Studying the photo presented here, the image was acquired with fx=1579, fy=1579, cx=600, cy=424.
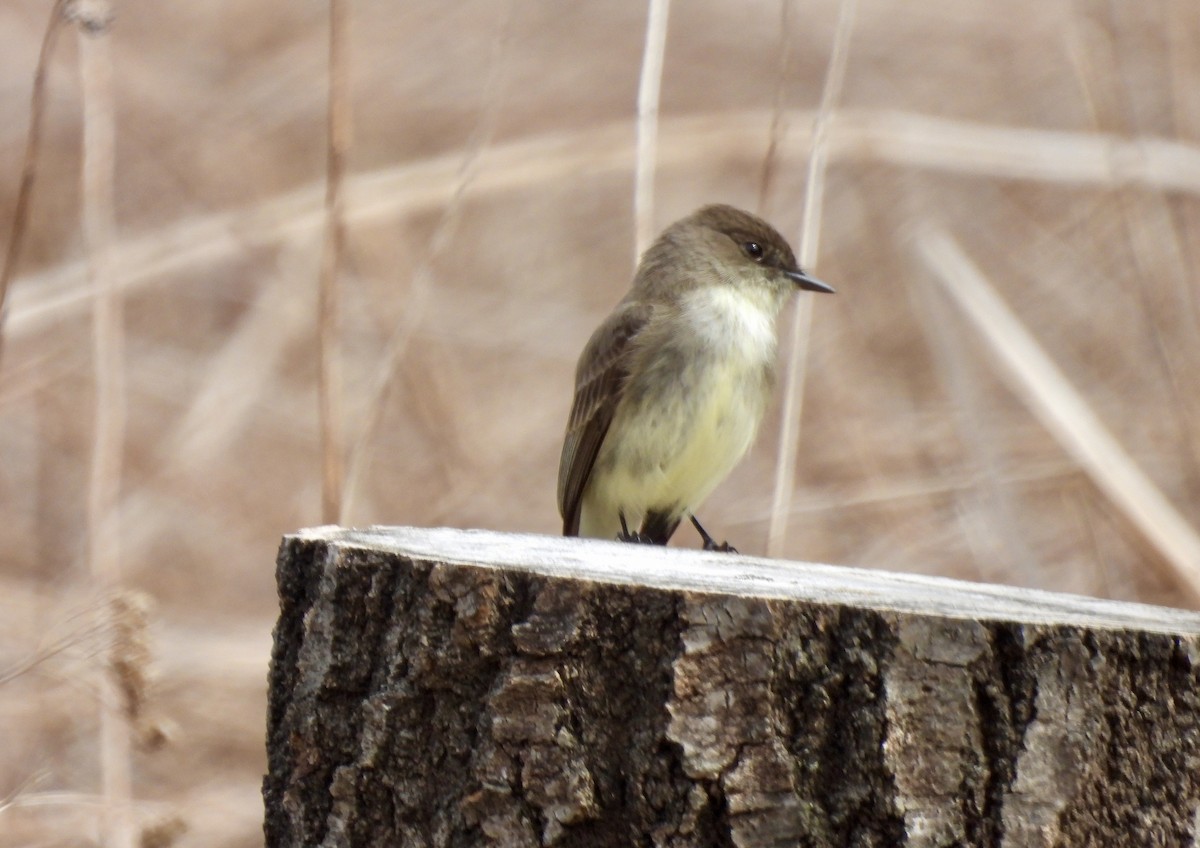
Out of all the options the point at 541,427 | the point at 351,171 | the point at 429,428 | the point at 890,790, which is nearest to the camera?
the point at 890,790

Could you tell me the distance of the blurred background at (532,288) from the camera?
4.54 m

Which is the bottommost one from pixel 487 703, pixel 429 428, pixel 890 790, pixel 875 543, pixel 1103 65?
pixel 890 790

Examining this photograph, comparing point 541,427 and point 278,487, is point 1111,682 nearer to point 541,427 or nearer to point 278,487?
point 541,427

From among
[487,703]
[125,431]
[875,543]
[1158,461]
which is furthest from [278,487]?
[487,703]

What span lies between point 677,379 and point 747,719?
221 centimetres

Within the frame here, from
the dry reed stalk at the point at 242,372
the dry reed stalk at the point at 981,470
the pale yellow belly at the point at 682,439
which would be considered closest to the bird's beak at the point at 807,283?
the pale yellow belly at the point at 682,439

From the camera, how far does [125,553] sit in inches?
213

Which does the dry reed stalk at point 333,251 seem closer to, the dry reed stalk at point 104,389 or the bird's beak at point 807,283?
the dry reed stalk at point 104,389

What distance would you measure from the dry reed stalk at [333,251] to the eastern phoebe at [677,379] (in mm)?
964

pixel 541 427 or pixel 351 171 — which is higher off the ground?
pixel 351 171

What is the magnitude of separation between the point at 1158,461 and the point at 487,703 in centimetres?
403

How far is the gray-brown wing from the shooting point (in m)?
4.09

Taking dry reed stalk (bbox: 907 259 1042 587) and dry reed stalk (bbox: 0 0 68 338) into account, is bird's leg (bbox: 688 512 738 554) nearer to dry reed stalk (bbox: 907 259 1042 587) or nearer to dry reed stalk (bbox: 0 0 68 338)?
dry reed stalk (bbox: 907 259 1042 587)

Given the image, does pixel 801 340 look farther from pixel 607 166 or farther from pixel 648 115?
pixel 607 166
